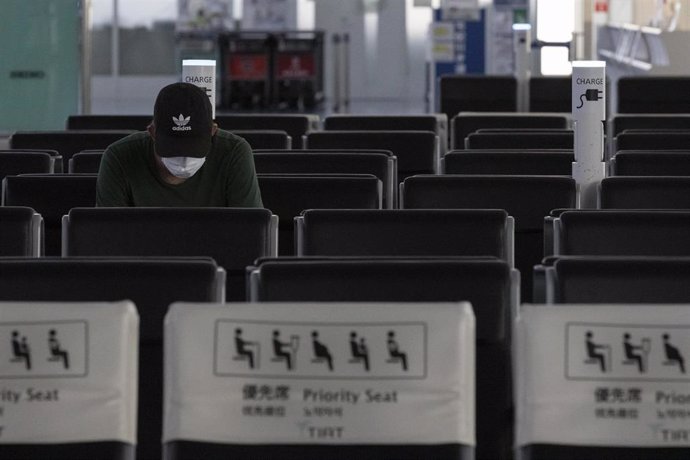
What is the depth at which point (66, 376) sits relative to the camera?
9.84 ft

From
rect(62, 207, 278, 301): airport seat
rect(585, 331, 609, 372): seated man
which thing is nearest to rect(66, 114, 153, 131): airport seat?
rect(62, 207, 278, 301): airport seat

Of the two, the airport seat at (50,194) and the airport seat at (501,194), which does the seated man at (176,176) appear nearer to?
the airport seat at (50,194)

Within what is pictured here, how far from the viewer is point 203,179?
5707 millimetres

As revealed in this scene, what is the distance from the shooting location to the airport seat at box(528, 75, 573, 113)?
13.8 metres

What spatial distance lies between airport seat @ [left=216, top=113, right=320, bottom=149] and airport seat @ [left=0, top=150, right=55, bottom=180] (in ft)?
9.49

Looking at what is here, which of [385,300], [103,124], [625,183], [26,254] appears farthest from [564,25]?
[385,300]

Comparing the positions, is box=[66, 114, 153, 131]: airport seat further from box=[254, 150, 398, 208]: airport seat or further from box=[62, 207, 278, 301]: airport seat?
box=[62, 207, 278, 301]: airport seat

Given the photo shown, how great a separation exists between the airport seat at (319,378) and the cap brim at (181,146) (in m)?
2.40

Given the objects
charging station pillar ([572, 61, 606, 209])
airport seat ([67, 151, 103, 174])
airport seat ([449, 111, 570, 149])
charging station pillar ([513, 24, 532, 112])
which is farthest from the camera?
charging station pillar ([513, 24, 532, 112])

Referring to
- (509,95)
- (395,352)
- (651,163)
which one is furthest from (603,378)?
(509,95)

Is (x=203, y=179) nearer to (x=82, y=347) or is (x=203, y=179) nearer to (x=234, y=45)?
(x=82, y=347)

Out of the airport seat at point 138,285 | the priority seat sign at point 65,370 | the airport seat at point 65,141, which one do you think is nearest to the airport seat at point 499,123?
the airport seat at point 65,141

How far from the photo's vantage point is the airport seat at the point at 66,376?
299 centimetres

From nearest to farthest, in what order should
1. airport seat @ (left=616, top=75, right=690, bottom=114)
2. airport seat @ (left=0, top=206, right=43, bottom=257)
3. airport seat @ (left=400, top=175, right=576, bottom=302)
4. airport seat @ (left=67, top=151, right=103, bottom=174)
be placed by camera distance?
airport seat @ (left=0, top=206, right=43, bottom=257) → airport seat @ (left=400, top=175, right=576, bottom=302) → airport seat @ (left=67, top=151, right=103, bottom=174) → airport seat @ (left=616, top=75, right=690, bottom=114)
